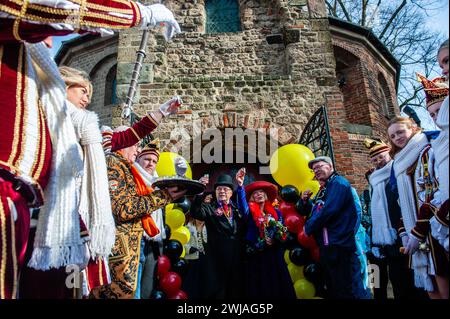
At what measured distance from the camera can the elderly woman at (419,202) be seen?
2178 millimetres

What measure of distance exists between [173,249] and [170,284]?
37cm

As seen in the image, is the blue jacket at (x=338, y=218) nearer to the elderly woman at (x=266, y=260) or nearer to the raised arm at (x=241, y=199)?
the elderly woman at (x=266, y=260)

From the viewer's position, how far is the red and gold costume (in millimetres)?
1464

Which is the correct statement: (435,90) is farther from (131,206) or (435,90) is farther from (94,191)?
(94,191)

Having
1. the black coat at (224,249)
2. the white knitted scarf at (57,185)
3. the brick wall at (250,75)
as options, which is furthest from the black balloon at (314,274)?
the brick wall at (250,75)

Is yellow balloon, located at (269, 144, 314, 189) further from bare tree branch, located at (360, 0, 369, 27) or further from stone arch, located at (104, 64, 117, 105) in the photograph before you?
bare tree branch, located at (360, 0, 369, 27)

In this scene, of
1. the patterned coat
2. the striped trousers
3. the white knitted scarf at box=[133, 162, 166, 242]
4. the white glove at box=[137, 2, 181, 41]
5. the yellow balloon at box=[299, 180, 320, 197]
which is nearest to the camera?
the striped trousers

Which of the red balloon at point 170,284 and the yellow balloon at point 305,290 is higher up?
the red balloon at point 170,284

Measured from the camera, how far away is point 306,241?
12.8 ft

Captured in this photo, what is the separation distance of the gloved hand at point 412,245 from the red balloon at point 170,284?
2.42 meters

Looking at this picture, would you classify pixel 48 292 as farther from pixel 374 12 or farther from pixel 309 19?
pixel 374 12

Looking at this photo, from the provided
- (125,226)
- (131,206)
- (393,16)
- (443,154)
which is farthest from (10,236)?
(393,16)

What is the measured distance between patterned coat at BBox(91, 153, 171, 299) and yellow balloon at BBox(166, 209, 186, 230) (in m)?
1.48

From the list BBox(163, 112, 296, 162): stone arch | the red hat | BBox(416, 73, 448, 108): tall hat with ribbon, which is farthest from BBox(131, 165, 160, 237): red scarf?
BBox(163, 112, 296, 162): stone arch
